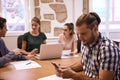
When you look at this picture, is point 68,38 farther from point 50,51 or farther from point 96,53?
point 96,53

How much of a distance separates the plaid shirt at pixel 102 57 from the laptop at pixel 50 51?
0.90 m

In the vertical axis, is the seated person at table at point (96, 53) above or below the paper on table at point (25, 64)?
above

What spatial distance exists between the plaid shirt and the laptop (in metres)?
0.90

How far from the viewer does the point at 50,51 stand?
8.75ft

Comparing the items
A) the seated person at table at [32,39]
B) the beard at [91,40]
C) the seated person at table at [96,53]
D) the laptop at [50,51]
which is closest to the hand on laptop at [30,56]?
the laptop at [50,51]

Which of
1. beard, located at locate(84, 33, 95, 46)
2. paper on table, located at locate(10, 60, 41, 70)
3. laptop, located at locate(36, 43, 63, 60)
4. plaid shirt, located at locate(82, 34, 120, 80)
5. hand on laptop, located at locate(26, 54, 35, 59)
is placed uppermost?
beard, located at locate(84, 33, 95, 46)

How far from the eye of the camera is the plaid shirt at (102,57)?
150 centimetres

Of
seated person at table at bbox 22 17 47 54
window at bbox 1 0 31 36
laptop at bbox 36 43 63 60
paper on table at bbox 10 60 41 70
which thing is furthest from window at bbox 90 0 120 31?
paper on table at bbox 10 60 41 70

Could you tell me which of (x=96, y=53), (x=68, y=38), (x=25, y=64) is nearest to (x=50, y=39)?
(x=68, y=38)

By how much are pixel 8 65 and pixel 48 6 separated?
2.86 metres

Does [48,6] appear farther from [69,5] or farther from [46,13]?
[69,5]

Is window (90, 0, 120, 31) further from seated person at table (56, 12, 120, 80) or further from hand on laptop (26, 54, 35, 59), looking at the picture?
seated person at table (56, 12, 120, 80)

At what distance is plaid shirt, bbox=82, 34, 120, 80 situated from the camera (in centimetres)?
150

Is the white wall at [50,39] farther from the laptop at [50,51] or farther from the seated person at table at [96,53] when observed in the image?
the seated person at table at [96,53]
